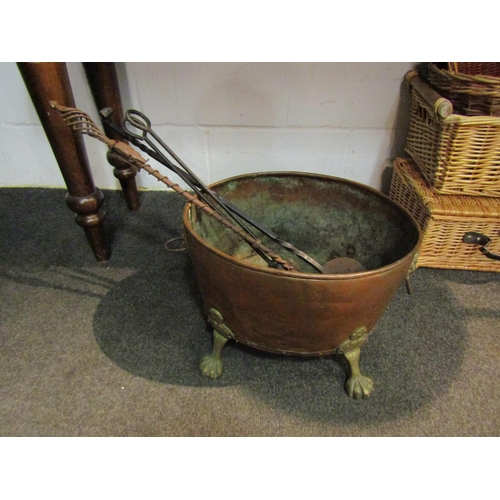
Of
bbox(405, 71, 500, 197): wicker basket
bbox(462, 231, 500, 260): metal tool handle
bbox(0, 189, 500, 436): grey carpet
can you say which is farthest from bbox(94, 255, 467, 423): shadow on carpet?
bbox(405, 71, 500, 197): wicker basket

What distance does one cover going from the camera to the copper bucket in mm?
540

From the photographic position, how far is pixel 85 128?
0.61m

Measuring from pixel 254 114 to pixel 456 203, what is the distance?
571 millimetres

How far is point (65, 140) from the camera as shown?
0.75 m

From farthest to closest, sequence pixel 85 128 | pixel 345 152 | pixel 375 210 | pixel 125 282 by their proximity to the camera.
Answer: pixel 345 152
pixel 125 282
pixel 375 210
pixel 85 128

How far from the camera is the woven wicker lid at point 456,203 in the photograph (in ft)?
2.76

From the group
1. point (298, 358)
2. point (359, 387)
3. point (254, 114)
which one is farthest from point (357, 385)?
point (254, 114)

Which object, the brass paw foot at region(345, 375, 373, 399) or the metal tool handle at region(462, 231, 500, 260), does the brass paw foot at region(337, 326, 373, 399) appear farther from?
the metal tool handle at region(462, 231, 500, 260)

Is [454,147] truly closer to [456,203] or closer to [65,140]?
[456,203]

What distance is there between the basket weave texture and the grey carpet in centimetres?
4

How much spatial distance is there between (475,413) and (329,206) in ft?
1.53

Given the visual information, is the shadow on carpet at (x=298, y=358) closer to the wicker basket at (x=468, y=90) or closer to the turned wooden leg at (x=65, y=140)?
the turned wooden leg at (x=65, y=140)

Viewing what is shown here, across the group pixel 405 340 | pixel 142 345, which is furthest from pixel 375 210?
pixel 142 345

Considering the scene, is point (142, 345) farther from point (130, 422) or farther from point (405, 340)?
point (405, 340)
